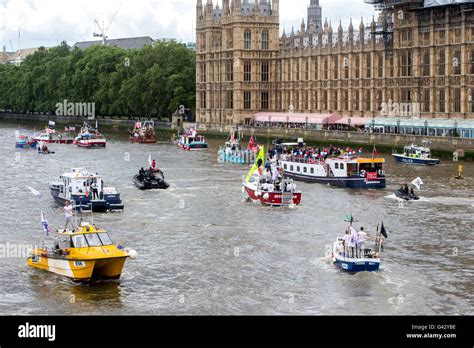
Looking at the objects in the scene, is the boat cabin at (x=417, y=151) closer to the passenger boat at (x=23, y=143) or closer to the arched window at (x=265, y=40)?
the passenger boat at (x=23, y=143)

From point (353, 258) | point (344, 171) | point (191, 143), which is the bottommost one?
point (353, 258)

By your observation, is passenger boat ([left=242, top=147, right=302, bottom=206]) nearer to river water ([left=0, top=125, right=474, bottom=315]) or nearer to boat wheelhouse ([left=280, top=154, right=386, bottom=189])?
river water ([left=0, top=125, right=474, bottom=315])

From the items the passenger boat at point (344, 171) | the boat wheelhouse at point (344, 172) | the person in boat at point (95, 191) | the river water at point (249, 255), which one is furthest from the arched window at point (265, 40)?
the person in boat at point (95, 191)

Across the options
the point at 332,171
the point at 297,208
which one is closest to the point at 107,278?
the point at 297,208

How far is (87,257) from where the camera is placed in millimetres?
46562

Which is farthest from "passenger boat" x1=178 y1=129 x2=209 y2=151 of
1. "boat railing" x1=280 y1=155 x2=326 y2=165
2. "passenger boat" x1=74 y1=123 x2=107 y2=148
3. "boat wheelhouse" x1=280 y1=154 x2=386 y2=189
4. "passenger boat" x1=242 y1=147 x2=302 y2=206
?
"passenger boat" x1=242 y1=147 x2=302 y2=206

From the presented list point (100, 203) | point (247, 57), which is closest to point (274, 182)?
point (100, 203)

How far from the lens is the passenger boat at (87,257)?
46.6 m

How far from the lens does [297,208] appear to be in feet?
237

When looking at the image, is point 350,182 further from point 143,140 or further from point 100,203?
point 143,140

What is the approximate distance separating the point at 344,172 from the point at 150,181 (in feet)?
55.0
